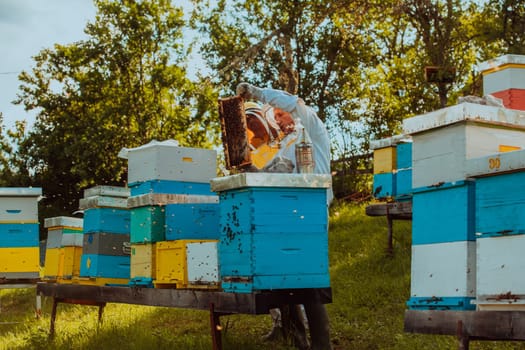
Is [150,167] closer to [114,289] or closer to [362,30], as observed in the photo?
[114,289]

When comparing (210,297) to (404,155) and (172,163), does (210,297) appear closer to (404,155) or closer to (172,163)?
(172,163)

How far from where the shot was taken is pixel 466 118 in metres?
3.54

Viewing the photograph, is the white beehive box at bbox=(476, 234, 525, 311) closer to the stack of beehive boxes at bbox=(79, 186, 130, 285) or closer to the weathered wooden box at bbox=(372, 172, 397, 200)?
the stack of beehive boxes at bbox=(79, 186, 130, 285)

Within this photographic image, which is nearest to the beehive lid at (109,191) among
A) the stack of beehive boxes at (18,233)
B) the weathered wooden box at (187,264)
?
the weathered wooden box at (187,264)

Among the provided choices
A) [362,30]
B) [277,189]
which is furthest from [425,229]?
[362,30]

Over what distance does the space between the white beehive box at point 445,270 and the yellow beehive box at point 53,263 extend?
574 cm

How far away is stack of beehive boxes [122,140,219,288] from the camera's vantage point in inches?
219

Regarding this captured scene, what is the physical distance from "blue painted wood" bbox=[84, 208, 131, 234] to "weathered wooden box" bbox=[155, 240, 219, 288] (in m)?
1.63

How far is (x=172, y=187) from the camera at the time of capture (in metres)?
6.18

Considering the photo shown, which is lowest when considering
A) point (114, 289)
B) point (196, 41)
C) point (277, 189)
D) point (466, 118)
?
point (114, 289)

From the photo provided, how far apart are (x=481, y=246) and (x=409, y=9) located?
12.1m

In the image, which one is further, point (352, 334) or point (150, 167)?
point (352, 334)

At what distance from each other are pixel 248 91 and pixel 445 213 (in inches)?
83.4

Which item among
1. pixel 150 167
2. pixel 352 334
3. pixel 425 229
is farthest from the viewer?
pixel 352 334
